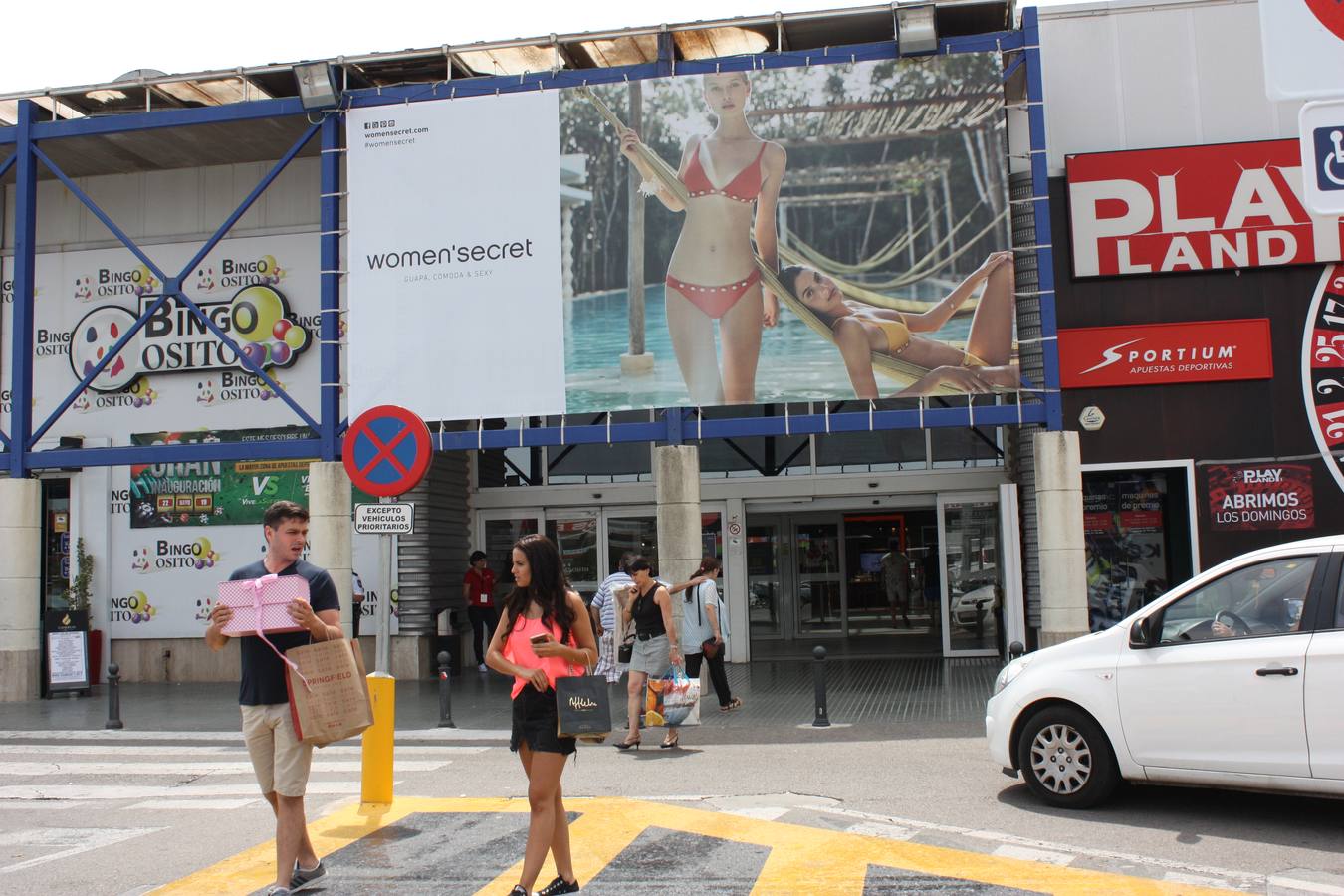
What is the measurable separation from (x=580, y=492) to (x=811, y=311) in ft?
20.1

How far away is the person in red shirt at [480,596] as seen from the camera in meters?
18.1

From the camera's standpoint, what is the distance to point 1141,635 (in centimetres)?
782

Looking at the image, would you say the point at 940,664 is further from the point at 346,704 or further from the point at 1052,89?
the point at 346,704

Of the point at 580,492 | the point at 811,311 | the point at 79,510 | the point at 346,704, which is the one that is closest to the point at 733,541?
the point at 580,492

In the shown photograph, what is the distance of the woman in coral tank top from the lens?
584cm

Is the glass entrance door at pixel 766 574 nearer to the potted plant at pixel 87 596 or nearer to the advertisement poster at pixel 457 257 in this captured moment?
the advertisement poster at pixel 457 257

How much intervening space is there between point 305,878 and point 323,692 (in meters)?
1.06

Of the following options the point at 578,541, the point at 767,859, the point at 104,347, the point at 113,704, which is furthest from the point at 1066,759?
the point at 104,347

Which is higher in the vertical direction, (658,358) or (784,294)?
(784,294)

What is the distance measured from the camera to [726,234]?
587 inches

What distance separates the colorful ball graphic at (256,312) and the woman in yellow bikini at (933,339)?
8.40m

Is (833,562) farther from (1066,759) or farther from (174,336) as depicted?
(1066,759)

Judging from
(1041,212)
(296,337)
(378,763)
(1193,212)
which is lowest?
(378,763)

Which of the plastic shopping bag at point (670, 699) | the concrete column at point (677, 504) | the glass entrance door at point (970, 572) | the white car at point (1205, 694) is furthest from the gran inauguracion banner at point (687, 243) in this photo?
the white car at point (1205, 694)
